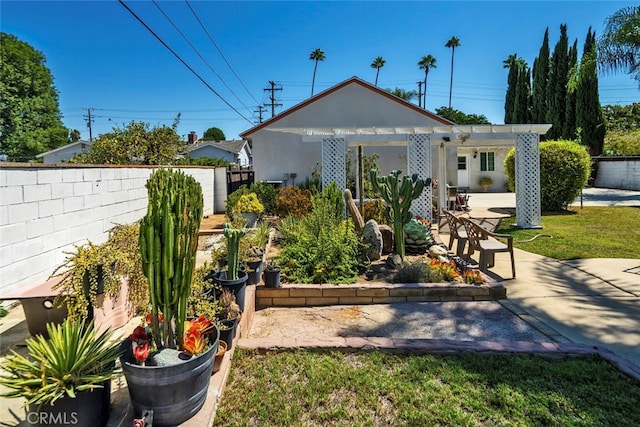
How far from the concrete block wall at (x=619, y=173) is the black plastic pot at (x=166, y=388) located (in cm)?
2989

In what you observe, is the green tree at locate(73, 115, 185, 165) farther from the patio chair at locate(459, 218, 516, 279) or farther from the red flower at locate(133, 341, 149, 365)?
the red flower at locate(133, 341, 149, 365)

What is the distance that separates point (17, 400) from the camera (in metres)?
2.79

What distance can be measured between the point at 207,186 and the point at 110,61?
8727 mm

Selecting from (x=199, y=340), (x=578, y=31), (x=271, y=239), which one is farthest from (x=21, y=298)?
(x=578, y=31)

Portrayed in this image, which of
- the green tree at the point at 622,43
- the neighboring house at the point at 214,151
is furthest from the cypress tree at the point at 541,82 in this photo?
the neighboring house at the point at 214,151

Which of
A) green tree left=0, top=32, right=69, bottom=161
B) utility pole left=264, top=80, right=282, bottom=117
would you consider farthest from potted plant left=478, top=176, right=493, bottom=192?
green tree left=0, top=32, right=69, bottom=161

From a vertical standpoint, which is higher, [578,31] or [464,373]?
[578,31]

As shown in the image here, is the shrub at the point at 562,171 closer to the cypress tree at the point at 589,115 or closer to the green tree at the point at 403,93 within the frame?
the cypress tree at the point at 589,115

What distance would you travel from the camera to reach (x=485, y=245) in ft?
21.2

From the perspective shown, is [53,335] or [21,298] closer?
[53,335]

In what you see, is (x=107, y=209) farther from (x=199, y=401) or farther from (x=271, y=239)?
(x=199, y=401)

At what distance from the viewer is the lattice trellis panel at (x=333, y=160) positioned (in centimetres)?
1122

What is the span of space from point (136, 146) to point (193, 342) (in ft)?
40.1

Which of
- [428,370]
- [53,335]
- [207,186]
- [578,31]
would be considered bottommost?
[428,370]
